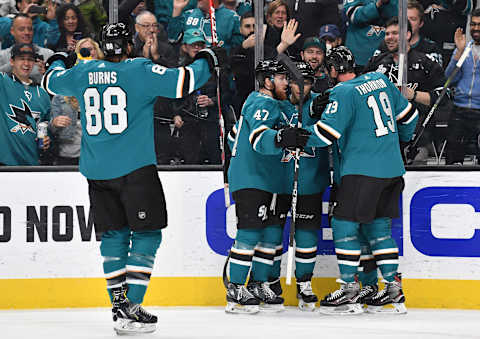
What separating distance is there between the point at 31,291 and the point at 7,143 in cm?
90

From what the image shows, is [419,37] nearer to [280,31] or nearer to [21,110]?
[280,31]

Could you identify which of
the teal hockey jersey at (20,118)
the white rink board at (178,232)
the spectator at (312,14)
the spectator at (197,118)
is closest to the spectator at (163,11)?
the spectator at (197,118)

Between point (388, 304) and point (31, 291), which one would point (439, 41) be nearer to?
point (388, 304)

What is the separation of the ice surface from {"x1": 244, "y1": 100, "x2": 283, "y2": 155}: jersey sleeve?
92 centimetres

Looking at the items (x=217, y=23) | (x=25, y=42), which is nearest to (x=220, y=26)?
(x=217, y=23)

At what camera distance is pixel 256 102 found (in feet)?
15.9

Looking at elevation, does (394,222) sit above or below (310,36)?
below

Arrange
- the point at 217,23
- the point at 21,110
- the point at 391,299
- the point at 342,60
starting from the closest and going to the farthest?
1. the point at 391,299
2. the point at 342,60
3. the point at 21,110
4. the point at 217,23

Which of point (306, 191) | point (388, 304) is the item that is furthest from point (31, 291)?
point (388, 304)

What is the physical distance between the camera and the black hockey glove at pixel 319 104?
15.8 ft

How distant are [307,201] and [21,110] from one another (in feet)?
5.97

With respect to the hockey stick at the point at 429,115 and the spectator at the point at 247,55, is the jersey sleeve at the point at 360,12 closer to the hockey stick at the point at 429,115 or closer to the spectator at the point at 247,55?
the spectator at the point at 247,55

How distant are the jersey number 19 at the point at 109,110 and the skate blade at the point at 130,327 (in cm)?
91

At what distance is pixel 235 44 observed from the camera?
5.34 m
